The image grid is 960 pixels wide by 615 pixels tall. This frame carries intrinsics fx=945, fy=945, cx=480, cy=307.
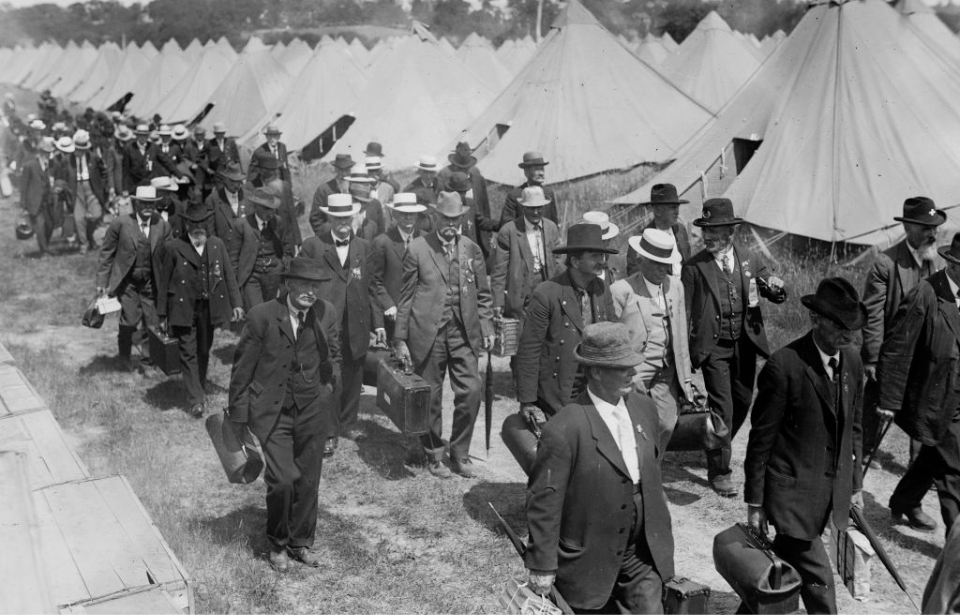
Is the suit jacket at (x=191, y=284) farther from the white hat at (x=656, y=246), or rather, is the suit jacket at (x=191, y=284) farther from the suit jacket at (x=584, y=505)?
the suit jacket at (x=584, y=505)

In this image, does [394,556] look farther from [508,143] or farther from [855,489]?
[508,143]

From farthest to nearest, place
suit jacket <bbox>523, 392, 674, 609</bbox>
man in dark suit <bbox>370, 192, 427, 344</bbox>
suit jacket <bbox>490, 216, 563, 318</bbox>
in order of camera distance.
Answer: suit jacket <bbox>490, 216, 563, 318</bbox>, man in dark suit <bbox>370, 192, 427, 344</bbox>, suit jacket <bbox>523, 392, 674, 609</bbox>

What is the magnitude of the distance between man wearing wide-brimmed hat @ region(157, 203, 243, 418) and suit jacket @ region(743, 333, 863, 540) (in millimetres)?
5930

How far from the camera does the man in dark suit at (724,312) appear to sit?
23.5 ft

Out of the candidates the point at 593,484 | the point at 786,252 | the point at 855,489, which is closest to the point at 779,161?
the point at 786,252

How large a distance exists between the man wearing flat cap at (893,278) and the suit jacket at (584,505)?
138 inches

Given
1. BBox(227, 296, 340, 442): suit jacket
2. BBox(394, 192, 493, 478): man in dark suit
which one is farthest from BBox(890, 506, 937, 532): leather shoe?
BBox(227, 296, 340, 442): suit jacket

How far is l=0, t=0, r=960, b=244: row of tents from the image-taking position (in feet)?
39.8

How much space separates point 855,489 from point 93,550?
420 centimetres

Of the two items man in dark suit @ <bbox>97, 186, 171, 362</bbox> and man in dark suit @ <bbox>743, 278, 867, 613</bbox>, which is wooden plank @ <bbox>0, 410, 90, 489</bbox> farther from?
man in dark suit @ <bbox>743, 278, 867, 613</bbox>

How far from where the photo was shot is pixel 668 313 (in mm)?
6727

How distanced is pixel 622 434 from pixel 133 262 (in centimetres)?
744

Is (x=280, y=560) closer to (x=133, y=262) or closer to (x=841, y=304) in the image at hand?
(x=841, y=304)

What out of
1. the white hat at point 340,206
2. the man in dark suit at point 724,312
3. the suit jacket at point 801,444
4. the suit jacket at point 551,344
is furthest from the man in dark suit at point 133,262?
the suit jacket at point 801,444
